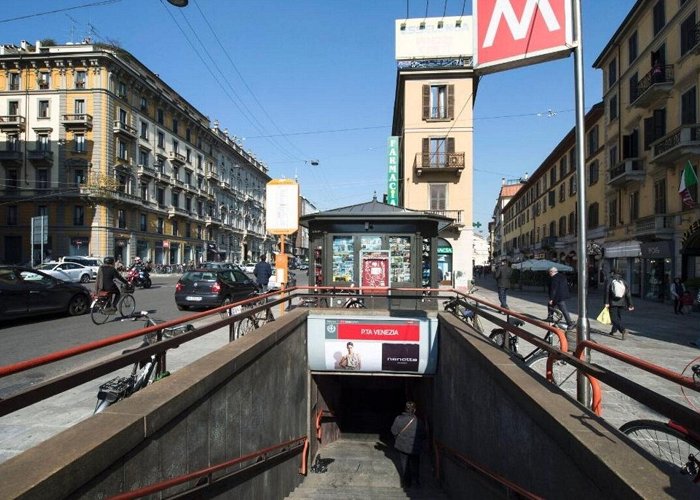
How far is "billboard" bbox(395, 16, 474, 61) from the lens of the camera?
27.3m

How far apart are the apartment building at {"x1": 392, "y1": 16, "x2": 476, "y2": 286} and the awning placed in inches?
320

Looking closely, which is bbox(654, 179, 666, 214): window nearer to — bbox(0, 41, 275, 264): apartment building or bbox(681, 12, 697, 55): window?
bbox(681, 12, 697, 55): window

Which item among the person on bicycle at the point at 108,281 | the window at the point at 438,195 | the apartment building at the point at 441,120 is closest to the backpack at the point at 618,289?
the person on bicycle at the point at 108,281

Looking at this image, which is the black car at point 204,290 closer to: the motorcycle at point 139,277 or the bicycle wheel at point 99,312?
the bicycle wheel at point 99,312

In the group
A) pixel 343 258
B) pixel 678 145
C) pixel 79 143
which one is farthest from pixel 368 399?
pixel 79 143

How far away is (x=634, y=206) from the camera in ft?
75.6

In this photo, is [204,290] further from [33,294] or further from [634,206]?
[634,206]

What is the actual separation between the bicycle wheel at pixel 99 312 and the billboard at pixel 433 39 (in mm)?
24409

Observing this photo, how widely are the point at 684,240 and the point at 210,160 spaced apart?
57.4 m

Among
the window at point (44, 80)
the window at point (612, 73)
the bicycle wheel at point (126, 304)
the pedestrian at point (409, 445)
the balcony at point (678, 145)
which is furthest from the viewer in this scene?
the window at point (44, 80)

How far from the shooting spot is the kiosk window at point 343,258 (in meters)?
11.3

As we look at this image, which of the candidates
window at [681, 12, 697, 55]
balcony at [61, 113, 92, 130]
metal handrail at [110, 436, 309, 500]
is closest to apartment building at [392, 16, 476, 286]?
window at [681, 12, 697, 55]

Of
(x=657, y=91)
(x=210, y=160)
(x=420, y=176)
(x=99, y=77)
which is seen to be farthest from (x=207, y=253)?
(x=657, y=91)

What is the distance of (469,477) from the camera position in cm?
528
